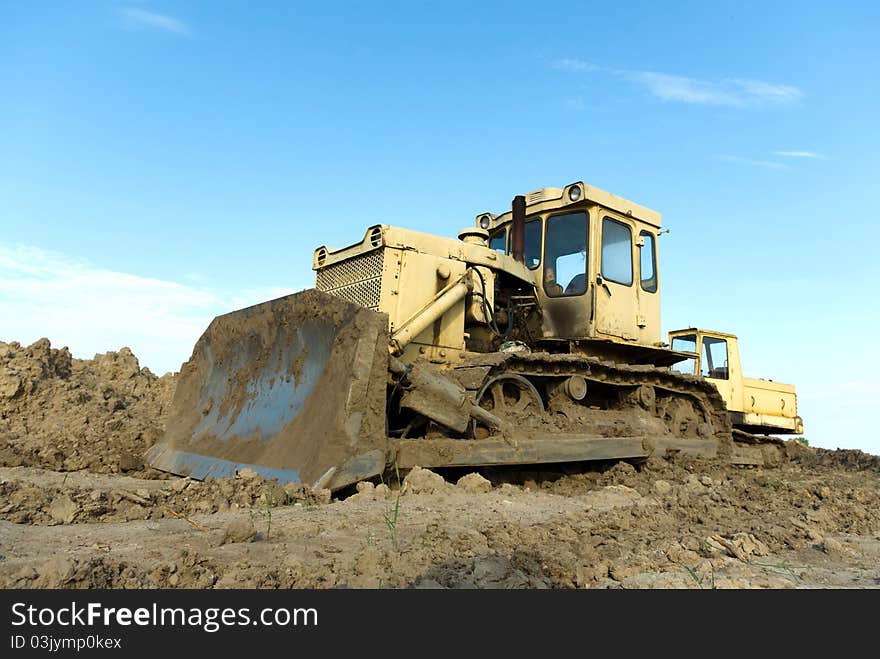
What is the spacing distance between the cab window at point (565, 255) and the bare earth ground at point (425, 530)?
2.13m

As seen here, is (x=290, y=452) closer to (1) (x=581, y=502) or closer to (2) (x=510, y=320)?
(1) (x=581, y=502)

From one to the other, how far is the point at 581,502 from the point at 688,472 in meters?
2.58

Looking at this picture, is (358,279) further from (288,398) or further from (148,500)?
(148,500)

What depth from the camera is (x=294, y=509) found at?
391 centimetres

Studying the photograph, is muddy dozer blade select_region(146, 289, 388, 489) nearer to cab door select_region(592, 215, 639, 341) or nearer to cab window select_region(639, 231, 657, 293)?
cab door select_region(592, 215, 639, 341)

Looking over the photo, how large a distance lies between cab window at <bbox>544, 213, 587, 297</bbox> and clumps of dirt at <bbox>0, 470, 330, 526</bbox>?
Answer: 434cm

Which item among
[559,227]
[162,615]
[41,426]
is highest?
[559,227]

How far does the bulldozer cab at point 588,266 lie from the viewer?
24.6 ft

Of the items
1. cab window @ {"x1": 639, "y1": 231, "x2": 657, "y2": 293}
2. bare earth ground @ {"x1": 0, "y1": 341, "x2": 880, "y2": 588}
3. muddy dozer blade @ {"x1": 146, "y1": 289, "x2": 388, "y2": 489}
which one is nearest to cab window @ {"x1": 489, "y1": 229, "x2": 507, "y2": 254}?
cab window @ {"x1": 639, "y1": 231, "x2": 657, "y2": 293}

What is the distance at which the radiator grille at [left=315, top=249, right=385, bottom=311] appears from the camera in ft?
19.5

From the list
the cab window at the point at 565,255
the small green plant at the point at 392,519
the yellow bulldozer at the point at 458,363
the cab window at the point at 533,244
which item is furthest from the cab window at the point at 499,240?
the small green plant at the point at 392,519

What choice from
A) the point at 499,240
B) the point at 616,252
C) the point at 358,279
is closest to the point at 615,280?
the point at 616,252

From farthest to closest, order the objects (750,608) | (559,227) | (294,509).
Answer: (559,227)
(294,509)
(750,608)

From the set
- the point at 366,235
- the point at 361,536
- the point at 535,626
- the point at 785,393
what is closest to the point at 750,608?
the point at 535,626
